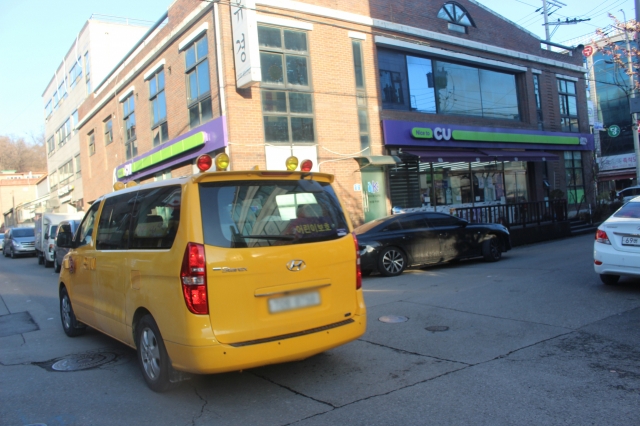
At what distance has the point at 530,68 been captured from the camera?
24.3 metres

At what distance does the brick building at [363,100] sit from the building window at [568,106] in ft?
0.35

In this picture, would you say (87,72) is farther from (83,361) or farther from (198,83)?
(83,361)

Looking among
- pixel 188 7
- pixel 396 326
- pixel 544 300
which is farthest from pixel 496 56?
pixel 396 326

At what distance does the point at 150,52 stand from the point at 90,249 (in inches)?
656

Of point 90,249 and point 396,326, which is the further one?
point 396,326

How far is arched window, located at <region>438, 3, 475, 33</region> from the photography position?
830 inches

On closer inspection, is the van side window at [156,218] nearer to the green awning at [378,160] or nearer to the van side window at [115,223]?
the van side window at [115,223]

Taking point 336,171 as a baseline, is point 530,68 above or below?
above

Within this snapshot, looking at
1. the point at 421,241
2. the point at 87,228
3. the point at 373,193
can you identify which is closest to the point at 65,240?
the point at 87,228

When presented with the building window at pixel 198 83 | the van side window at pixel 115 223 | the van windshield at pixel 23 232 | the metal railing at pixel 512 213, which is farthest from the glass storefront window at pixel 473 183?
the van windshield at pixel 23 232

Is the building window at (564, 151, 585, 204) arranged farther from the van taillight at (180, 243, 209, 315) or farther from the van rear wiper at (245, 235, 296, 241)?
the van taillight at (180, 243, 209, 315)

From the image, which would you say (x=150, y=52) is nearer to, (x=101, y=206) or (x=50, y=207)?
(x=101, y=206)

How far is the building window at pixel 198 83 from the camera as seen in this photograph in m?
16.6

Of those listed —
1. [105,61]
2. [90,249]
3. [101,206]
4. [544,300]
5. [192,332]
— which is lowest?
[544,300]
